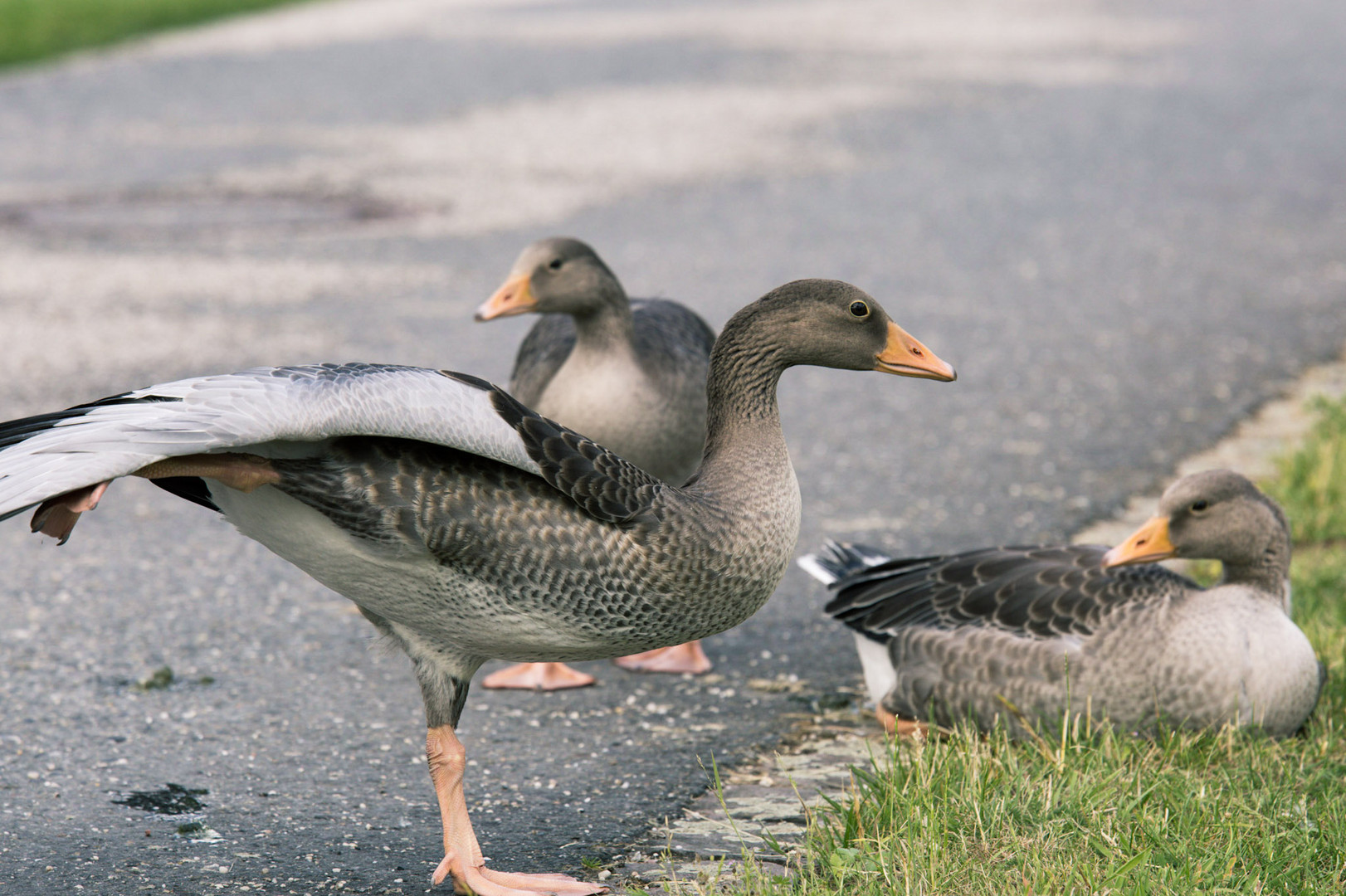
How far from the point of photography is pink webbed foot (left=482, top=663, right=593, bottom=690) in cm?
467

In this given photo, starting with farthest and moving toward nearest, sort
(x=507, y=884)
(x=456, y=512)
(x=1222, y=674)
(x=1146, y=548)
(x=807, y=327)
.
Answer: (x=1146, y=548) < (x=1222, y=674) < (x=807, y=327) < (x=507, y=884) < (x=456, y=512)

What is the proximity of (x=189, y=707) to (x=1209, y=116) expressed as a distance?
1195 centimetres

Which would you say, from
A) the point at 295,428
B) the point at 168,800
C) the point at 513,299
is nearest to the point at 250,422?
the point at 295,428

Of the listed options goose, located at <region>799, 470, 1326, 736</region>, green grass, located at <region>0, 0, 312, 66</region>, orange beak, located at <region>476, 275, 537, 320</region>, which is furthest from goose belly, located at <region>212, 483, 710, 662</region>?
green grass, located at <region>0, 0, 312, 66</region>

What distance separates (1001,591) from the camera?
14.4ft

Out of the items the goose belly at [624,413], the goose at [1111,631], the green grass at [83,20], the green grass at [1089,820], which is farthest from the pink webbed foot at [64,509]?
the green grass at [83,20]

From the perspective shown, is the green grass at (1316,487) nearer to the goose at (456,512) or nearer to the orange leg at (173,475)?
the goose at (456,512)

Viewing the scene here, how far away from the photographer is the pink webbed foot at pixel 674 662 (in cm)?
482

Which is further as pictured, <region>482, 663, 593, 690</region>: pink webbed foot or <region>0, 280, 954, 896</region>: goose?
<region>482, 663, 593, 690</region>: pink webbed foot

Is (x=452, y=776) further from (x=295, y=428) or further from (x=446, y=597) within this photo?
(x=295, y=428)

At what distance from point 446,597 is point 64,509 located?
85cm

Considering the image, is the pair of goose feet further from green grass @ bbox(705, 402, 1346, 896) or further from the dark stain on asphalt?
the dark stain on asphalt

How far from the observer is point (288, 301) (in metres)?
8.35

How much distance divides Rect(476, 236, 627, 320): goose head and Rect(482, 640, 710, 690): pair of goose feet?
3.78 feet
